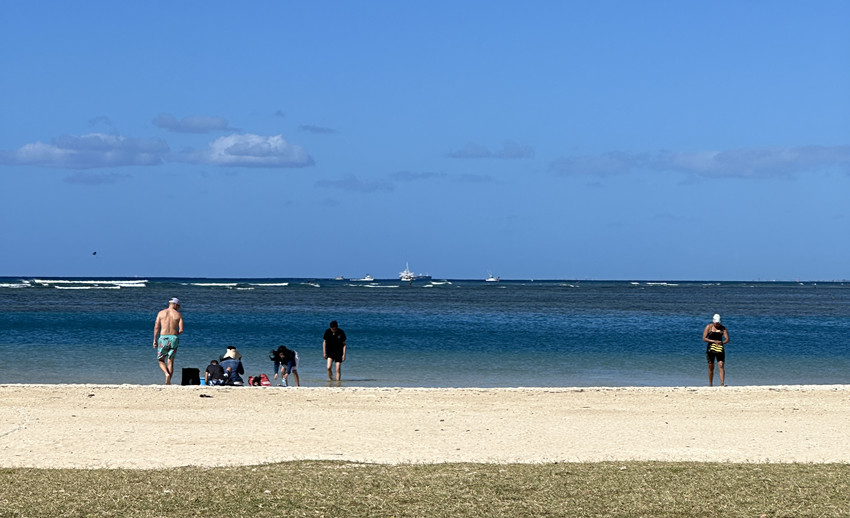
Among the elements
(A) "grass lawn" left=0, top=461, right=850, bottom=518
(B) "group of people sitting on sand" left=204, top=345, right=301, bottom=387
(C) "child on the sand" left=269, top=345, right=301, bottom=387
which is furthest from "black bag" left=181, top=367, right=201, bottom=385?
(A) "grass lawn" left=0, top=461, right=850, bottom=518

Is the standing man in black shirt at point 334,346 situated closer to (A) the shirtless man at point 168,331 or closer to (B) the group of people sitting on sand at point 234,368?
(B) the group of people sitting on sand at point 234,368

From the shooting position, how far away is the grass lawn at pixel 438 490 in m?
7.85

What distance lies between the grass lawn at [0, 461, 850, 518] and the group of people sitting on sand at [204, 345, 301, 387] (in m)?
9.56

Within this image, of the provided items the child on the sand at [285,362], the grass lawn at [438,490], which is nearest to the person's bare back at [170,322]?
the child on the sand at [285,362]

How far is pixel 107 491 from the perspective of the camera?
8.43m

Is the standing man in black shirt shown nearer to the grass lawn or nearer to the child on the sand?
the child on the sand

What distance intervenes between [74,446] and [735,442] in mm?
8380

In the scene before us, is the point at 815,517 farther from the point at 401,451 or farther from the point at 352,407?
the point at 352,407

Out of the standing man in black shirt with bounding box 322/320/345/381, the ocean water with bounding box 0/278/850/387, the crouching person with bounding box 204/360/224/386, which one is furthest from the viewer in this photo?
the ocean water with bounding box 0/278/850/387

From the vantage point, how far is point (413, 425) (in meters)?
14.2

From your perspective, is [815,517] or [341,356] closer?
[815,517]

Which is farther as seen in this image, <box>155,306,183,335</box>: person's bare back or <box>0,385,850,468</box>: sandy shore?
<box>155,306,183,335</box>: person's bare back

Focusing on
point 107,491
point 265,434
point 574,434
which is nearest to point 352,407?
point 265,434

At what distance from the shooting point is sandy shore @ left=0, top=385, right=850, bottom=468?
11.4 metres
